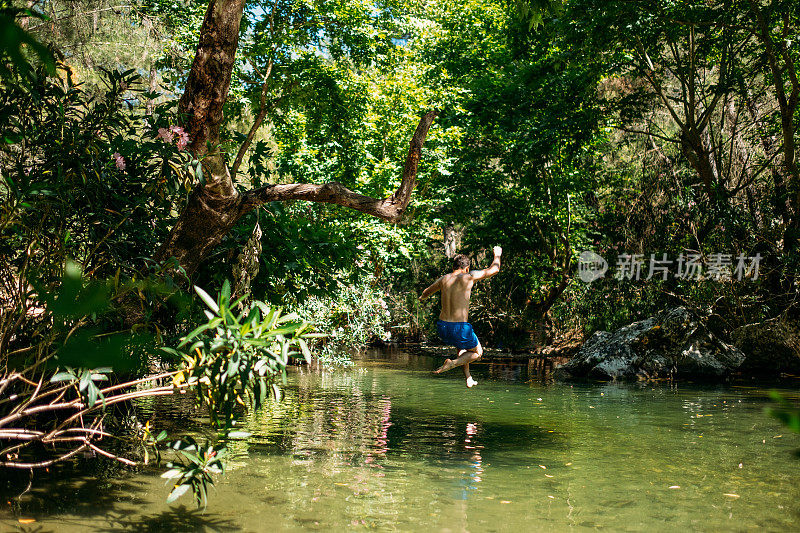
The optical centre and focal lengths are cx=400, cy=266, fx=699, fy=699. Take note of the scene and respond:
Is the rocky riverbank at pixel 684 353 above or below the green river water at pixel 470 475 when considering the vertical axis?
above

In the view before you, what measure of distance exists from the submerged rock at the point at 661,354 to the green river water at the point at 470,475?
5.35 metres

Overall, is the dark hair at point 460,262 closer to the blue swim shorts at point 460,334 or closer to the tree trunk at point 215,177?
the blue swim shorts at point 460,334

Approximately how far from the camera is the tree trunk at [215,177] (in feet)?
21.9

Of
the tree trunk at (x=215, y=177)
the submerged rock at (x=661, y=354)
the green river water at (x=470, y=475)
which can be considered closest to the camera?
the green river water at (x=470, y=475)

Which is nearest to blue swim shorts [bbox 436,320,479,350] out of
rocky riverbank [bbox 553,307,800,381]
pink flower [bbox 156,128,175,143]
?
pink flower [bbox 156,128,175,143]

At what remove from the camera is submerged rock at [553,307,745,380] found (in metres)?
17.7

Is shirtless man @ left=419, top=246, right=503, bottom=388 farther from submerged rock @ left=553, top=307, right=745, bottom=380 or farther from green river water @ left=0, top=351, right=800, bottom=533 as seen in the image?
submerged rock @ left=553, top=307, right=745, bottom=380

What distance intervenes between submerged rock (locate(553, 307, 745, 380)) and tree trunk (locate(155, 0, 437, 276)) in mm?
12148

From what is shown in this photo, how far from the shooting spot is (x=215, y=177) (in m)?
6.75

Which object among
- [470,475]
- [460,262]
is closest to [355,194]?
[470,475]

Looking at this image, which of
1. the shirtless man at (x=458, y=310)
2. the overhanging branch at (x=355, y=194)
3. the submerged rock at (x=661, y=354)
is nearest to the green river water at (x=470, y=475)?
the shirtless man at (x=458, y=310)

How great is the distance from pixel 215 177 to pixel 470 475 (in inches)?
149

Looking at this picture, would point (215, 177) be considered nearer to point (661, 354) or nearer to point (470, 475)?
point (470, 475)

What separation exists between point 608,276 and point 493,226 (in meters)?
4.43
